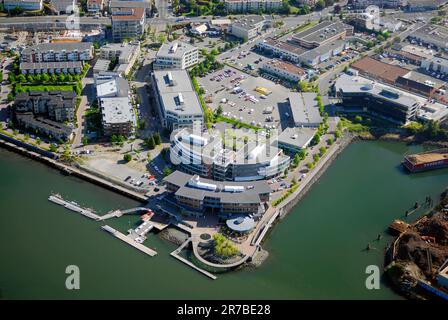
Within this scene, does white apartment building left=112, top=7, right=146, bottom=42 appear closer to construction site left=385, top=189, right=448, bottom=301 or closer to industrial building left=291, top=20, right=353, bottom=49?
industrial building left=291, top=20, right=353, bottom=49

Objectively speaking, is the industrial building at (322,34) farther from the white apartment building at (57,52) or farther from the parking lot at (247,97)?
the white apartment building at (57,52)

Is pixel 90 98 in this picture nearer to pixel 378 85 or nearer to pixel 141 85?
pixel 141 85

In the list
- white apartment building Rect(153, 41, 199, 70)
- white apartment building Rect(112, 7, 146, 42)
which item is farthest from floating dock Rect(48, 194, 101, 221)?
white apartment building Rect(112, 7, 146, 42)

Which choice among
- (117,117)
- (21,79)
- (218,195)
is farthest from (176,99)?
(21,79)

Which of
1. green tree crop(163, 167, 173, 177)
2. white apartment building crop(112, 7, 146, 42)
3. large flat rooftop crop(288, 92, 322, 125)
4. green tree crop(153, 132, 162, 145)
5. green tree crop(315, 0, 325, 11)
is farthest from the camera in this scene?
green tree crop(315, 0, 325, 11)

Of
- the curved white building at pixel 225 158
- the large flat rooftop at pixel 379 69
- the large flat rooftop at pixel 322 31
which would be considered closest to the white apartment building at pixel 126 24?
the large flat rooftop at pixel 322 31

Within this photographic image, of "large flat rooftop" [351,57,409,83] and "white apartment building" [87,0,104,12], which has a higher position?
"white apartment building" [87,0,104,12]
